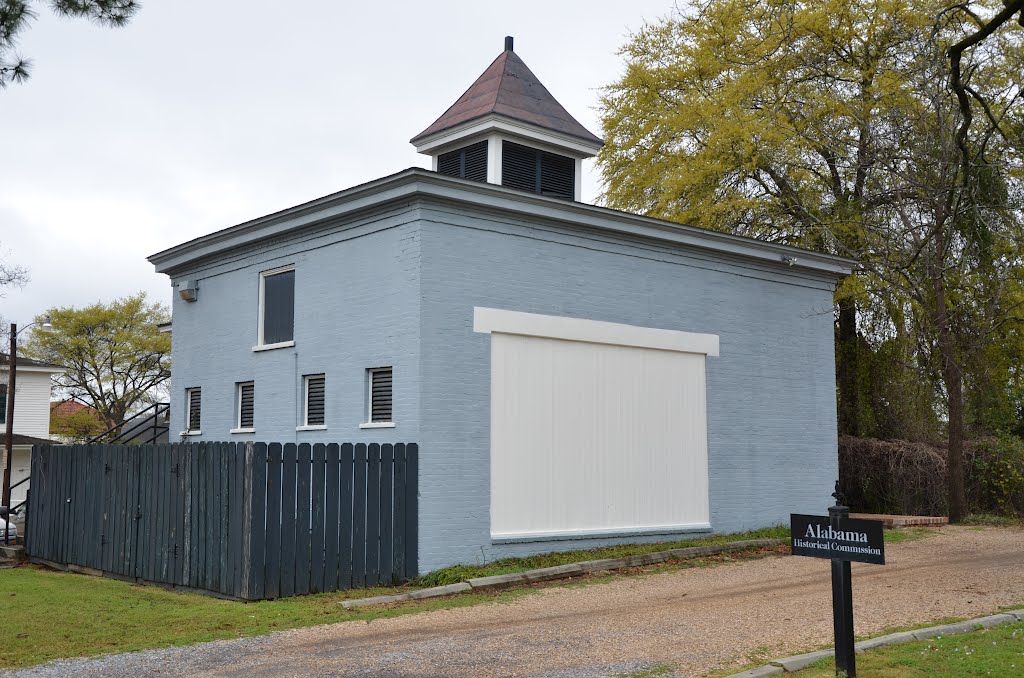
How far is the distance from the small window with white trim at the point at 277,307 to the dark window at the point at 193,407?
112 inches

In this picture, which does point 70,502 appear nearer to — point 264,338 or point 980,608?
point 264,338

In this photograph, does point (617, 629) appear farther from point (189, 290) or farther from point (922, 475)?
point (922, 475)

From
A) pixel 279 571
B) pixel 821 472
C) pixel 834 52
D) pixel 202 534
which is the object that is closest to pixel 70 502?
pixel 202 534

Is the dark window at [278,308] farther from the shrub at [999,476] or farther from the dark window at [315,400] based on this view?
the shrub at [999,476]

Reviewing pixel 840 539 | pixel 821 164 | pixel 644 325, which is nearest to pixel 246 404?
pixel 644 325

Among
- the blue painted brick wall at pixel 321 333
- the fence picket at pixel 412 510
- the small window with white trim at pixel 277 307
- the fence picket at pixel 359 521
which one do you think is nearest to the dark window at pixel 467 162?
the blue painted brick wall at pixel 321 333

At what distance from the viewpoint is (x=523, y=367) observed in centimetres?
1622

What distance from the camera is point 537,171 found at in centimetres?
1975

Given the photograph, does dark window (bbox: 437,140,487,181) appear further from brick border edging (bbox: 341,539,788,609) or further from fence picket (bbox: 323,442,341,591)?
brick border edging (bbox: 341,539,788,609)

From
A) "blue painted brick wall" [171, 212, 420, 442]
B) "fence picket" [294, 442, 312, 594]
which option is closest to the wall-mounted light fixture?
"blue painted brick wall" [171, 212, 420, 442]

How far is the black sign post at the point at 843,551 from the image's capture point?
8039mm

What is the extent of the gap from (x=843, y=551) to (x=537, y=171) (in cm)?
1265

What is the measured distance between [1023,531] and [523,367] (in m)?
11.8

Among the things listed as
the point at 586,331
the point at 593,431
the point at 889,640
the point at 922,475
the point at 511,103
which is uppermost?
the point at 511,103
